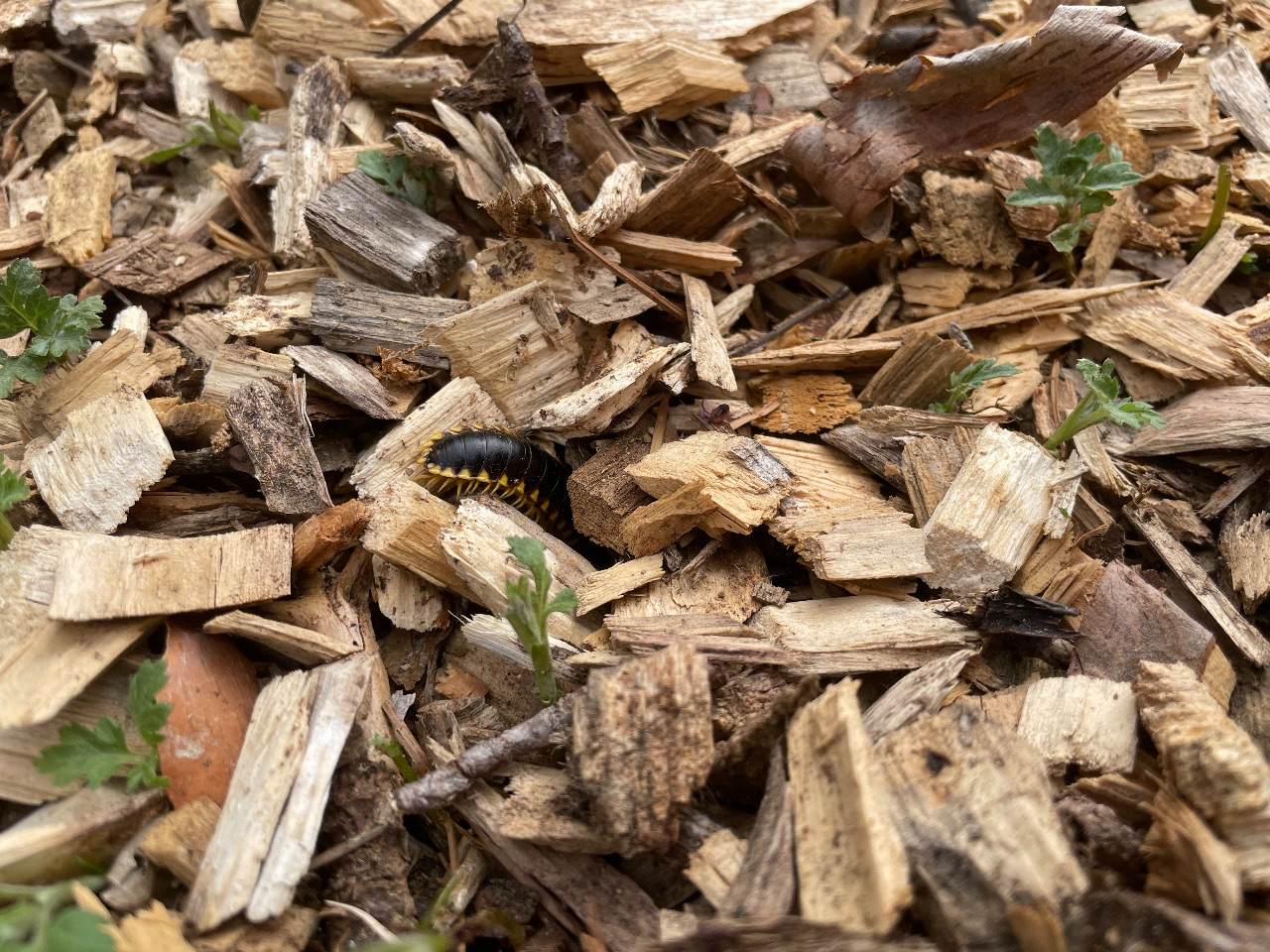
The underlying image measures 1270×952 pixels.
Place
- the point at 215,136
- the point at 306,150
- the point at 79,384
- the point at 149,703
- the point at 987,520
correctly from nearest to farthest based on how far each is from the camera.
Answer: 1. the point at 149,703
2. the point at 987,520
3. the point at 79,384
4. the point at 306,150
5. the point at 215,136

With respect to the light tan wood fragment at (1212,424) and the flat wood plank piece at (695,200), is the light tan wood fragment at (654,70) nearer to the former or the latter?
the flat wood plank piece at (695,200)

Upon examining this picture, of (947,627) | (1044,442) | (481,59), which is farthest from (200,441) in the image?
(1044,442)

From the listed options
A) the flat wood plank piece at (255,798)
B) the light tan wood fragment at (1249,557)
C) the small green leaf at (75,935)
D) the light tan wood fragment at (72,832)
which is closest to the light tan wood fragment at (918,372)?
the light tan wood fragment at (1249,557)

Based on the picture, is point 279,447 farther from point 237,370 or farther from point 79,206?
point 79,206

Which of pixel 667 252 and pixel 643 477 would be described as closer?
pixel 643 477

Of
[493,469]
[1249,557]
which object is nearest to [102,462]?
[493,469]
